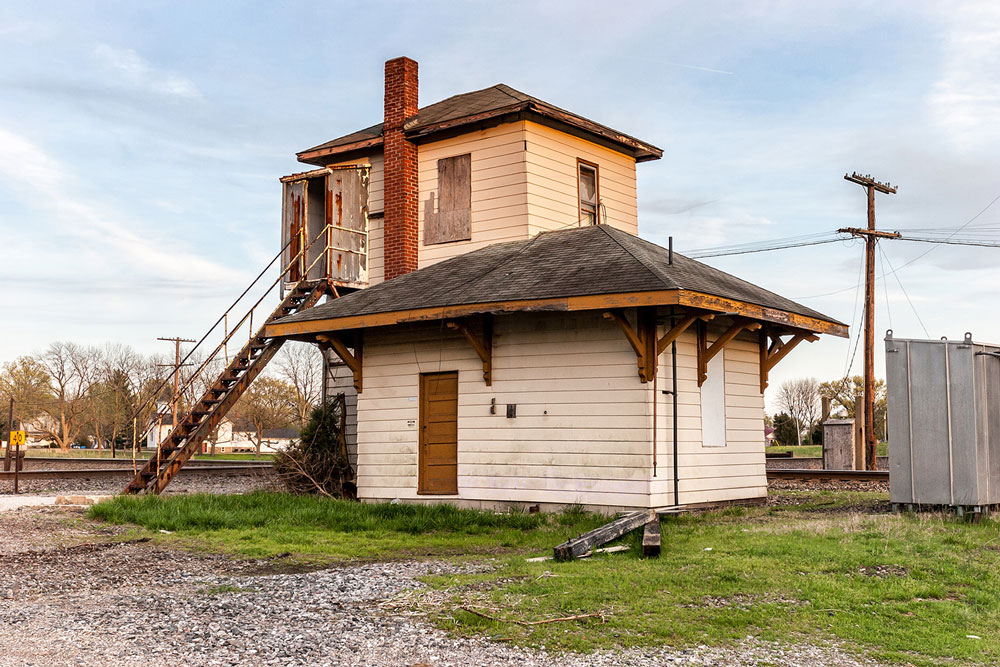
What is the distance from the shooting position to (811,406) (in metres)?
86.6

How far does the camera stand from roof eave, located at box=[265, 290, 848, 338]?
1249 cm

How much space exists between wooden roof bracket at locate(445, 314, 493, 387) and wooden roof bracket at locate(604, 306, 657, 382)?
2.31 metres

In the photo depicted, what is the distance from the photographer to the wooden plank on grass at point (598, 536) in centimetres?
976

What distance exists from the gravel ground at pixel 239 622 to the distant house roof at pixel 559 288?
184 inches

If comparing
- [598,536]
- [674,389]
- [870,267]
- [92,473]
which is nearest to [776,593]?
[598,536]

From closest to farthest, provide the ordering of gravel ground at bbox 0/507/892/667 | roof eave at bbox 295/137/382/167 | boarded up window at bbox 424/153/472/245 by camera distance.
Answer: gravel ground at bbox 0/507/892/667 < boarded up window at bbox 424/153/472/245 < roof eave at bbox 295/137/382/167

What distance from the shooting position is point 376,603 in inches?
314

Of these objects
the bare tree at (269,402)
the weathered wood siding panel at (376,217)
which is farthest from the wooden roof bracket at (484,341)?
the bare tree at (269,402)

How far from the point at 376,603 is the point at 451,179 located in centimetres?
1208

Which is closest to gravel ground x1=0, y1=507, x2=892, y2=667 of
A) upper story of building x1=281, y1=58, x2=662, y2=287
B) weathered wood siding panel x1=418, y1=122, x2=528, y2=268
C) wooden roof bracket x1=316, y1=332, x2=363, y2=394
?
wooden roof bracket x1=316, y1=332, x2=363, y2=394

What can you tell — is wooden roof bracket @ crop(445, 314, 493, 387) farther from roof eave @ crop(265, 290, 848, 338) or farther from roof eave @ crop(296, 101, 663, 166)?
roof eave @ crop(296, 101, 663, 166)

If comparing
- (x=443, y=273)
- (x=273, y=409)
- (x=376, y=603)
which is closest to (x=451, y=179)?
(x=443, y=273)

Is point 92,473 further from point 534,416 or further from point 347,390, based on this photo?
point 534,416

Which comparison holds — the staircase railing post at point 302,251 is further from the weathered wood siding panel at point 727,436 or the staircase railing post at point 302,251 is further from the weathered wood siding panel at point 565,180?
the weathered wood siding panel at point 727,436
